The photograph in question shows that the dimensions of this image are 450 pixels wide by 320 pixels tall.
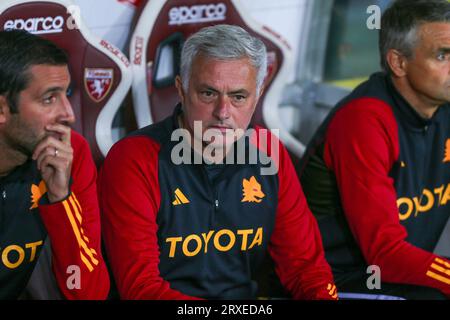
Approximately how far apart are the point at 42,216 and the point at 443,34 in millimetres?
1407

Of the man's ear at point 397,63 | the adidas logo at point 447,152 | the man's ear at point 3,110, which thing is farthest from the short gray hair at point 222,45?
the adidas logo at point 447,152

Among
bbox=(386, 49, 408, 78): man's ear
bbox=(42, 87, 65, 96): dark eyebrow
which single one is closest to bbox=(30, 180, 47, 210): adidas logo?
bbox=(42, 87, 65, 96): dark eyebrow

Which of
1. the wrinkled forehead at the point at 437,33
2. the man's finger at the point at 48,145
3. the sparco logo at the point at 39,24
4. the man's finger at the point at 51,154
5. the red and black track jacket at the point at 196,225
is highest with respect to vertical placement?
the sparco logo at the point at 39,24

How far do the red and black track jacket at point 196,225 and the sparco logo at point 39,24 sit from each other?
1.82ft

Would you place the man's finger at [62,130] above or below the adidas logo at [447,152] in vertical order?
above

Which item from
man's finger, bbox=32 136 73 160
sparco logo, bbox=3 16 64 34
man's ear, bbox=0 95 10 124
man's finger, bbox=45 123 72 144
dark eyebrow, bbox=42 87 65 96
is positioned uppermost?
sparco logo, bbox=3 16 64 34

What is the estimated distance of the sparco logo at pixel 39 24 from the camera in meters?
2.62

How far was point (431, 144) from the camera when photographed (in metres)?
2.84

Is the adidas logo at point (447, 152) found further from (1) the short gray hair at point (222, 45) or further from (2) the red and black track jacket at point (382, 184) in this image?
(1) the short gray hair at point (222, 45)

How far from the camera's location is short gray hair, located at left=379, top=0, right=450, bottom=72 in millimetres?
2758

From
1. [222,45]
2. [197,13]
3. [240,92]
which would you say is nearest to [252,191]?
[240,92]

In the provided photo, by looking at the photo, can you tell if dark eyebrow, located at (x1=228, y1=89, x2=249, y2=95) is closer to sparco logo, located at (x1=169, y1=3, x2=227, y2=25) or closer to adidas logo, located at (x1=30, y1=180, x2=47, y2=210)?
adidas logo, located at (x1=30, y1=180, x2=47, y2=210)

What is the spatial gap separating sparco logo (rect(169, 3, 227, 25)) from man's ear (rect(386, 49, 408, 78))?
27.2 inches

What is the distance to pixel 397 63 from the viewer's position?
2822 millimetres
